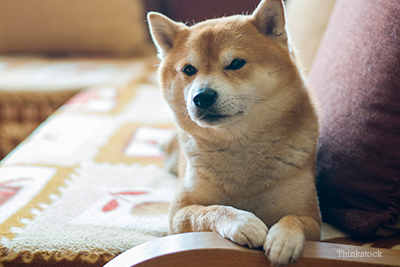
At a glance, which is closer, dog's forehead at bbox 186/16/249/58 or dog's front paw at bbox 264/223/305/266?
dog's front paw at bbox 264/223/305/266

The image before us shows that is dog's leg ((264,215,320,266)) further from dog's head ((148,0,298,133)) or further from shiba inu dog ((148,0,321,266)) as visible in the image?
dog's head ((148,0,298,133))

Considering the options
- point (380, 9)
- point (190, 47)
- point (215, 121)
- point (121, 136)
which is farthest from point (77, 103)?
point (380, 9)

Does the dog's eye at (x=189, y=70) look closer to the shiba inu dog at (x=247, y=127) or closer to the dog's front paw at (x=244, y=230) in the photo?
the shiba inu dog at (x=247, y=127)

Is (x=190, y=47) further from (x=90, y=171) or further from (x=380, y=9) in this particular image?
(x=90, y=171)

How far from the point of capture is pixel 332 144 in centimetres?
109

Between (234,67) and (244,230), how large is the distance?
528 millimetres

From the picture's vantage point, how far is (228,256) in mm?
760

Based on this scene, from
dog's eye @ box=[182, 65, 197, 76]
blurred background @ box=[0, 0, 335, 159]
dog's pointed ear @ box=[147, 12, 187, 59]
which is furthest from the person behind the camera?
blurred background @ box=[0, 0, 335, 159]

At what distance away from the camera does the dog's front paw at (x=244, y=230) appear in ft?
2.54

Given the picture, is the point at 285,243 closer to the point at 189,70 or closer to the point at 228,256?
the point at 228,256

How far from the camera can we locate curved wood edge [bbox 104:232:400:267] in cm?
73

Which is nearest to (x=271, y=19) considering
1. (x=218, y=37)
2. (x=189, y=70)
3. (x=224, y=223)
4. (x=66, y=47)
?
(x=218, y=37)

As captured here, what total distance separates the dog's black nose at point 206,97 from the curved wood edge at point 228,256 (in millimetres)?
409

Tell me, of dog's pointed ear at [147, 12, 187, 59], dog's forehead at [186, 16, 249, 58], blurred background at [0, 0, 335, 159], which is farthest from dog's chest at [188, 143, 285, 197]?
blurred background at [0, 0, 335, 159]
